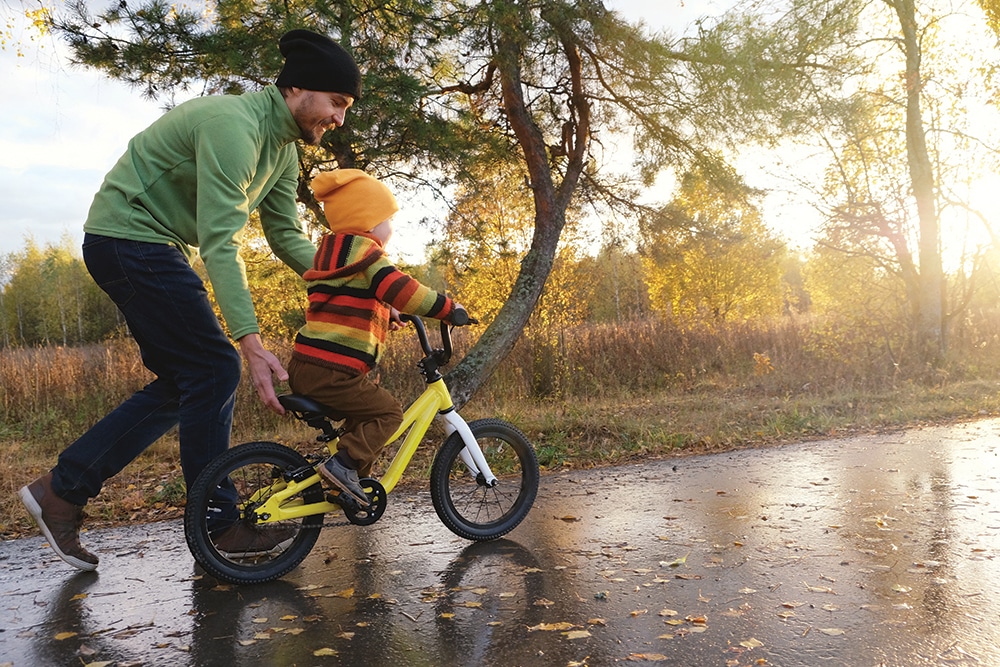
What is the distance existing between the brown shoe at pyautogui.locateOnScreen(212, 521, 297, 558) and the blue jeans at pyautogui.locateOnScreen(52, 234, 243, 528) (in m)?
0.27

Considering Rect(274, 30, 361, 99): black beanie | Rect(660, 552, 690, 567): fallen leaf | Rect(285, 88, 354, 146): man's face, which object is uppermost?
Rect(274, 30, 361, 99): black beanie

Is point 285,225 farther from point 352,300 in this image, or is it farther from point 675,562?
point 675,562

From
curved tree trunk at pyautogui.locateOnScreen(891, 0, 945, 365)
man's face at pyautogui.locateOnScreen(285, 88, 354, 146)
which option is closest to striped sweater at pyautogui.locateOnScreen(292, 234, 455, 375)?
man's face at pyautogui.locateOnScreen(285, 88, 354, 146)

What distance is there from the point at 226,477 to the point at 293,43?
187 cm

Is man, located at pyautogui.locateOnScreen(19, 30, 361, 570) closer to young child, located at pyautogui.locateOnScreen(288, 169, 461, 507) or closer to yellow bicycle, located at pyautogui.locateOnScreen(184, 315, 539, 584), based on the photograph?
yellow bicycle, located at pyautogui.locateOnScreen(184, 315, 539, 584)

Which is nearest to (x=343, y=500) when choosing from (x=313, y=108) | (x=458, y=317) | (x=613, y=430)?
(x=458, y=317)

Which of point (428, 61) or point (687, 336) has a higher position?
point (428, 61)

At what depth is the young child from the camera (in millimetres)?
3244

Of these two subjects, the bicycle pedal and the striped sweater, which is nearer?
the striped sweater

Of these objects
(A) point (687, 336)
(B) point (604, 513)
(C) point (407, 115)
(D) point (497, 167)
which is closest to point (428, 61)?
(C) point (407, 115)

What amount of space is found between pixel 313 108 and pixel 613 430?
14.5ft

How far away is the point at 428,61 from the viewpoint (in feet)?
24.2

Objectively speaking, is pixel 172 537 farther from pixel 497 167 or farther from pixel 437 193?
pixel 497 167

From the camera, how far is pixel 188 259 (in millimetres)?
3346
